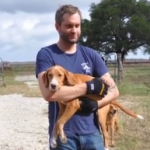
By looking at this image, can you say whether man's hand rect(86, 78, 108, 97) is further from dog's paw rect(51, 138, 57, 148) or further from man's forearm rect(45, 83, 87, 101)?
dog's paw rect(51, 138, 57, 148)

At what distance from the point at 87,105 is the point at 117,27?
50644mm

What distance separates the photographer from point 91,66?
439cm

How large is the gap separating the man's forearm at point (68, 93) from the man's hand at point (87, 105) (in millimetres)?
86

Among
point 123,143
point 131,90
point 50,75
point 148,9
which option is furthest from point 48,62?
point 148,9

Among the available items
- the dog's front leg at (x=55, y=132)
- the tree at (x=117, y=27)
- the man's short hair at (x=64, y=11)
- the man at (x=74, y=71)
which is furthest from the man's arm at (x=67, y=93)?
the tree at (x=117, y=27)

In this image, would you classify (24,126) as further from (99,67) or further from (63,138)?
→ (63,138)

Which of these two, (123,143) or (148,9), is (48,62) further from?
(148,9)

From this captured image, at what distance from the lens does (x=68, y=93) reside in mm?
4137

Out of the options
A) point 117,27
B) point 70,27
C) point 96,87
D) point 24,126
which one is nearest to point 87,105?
point 96,87

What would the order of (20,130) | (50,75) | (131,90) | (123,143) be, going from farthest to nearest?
(131,90), (20,130), (123,143), (50,75)

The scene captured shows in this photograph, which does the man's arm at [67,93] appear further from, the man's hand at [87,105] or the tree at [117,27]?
the tree at [117,27]

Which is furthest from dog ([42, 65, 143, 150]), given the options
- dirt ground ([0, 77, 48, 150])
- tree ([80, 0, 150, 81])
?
tree ([80, 0, 150, 81])

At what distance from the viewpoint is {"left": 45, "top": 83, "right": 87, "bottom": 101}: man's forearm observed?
13.5 feet

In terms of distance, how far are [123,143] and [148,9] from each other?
5113 cm
